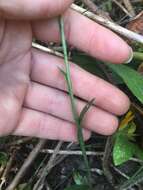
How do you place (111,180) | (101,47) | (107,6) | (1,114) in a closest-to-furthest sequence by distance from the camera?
(101,47), (1,114), (111,180), (107,6)

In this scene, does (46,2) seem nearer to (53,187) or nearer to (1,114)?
(1,114)

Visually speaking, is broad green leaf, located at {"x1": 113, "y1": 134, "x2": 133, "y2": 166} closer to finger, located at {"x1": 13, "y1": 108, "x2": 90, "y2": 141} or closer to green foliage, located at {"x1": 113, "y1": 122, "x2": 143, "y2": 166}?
green foliage, located at {"x1": 113, "y1": 122, "x2": 143, "y2": 166}

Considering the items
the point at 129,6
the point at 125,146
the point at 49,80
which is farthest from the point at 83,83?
the point at 129,6

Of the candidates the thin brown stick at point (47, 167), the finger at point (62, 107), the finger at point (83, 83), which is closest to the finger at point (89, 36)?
the finger at point (83, 83)

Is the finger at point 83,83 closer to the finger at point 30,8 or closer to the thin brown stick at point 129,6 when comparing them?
the finger at point 30,8

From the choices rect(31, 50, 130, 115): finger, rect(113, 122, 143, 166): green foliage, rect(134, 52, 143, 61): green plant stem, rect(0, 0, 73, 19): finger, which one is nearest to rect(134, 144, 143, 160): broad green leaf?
rect(113, 122, 143, 166): green foliage

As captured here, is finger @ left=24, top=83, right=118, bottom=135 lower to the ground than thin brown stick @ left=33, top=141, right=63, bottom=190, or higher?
higher

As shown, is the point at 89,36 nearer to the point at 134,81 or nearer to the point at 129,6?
the point at 134,81

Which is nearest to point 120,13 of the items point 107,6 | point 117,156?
point 107,6
